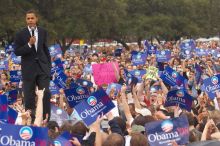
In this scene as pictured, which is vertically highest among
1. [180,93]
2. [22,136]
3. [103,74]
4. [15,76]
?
[22,136]

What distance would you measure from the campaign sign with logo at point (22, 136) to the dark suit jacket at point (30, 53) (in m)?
2.16

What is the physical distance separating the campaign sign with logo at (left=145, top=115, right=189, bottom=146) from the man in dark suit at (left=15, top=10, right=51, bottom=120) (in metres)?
1.90

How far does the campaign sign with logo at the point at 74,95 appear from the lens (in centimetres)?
840

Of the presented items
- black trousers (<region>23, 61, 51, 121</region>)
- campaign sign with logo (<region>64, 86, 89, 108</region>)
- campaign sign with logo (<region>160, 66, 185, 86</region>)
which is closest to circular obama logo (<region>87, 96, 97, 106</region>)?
black trousers (<region>23, 61, 51, 121</region>)

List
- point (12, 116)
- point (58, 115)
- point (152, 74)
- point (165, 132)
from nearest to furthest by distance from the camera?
1. point (165, 132)
2. point (12, 116)
3. point (58, 115)
4. point (152, 74)

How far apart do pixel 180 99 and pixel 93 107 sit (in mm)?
2209

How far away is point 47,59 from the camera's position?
271 inches

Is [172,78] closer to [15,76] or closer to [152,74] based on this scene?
[152,74]

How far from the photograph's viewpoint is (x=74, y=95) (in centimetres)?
844

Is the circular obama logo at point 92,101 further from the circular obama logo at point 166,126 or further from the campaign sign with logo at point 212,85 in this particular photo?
the campaign sign with logo at point 212,85

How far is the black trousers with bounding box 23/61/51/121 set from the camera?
6777mm

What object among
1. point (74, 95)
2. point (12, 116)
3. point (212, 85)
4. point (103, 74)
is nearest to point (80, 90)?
point (74, 95)

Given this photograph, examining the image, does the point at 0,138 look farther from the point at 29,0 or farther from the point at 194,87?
the point at 29,0

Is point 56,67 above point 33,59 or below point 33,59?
below
